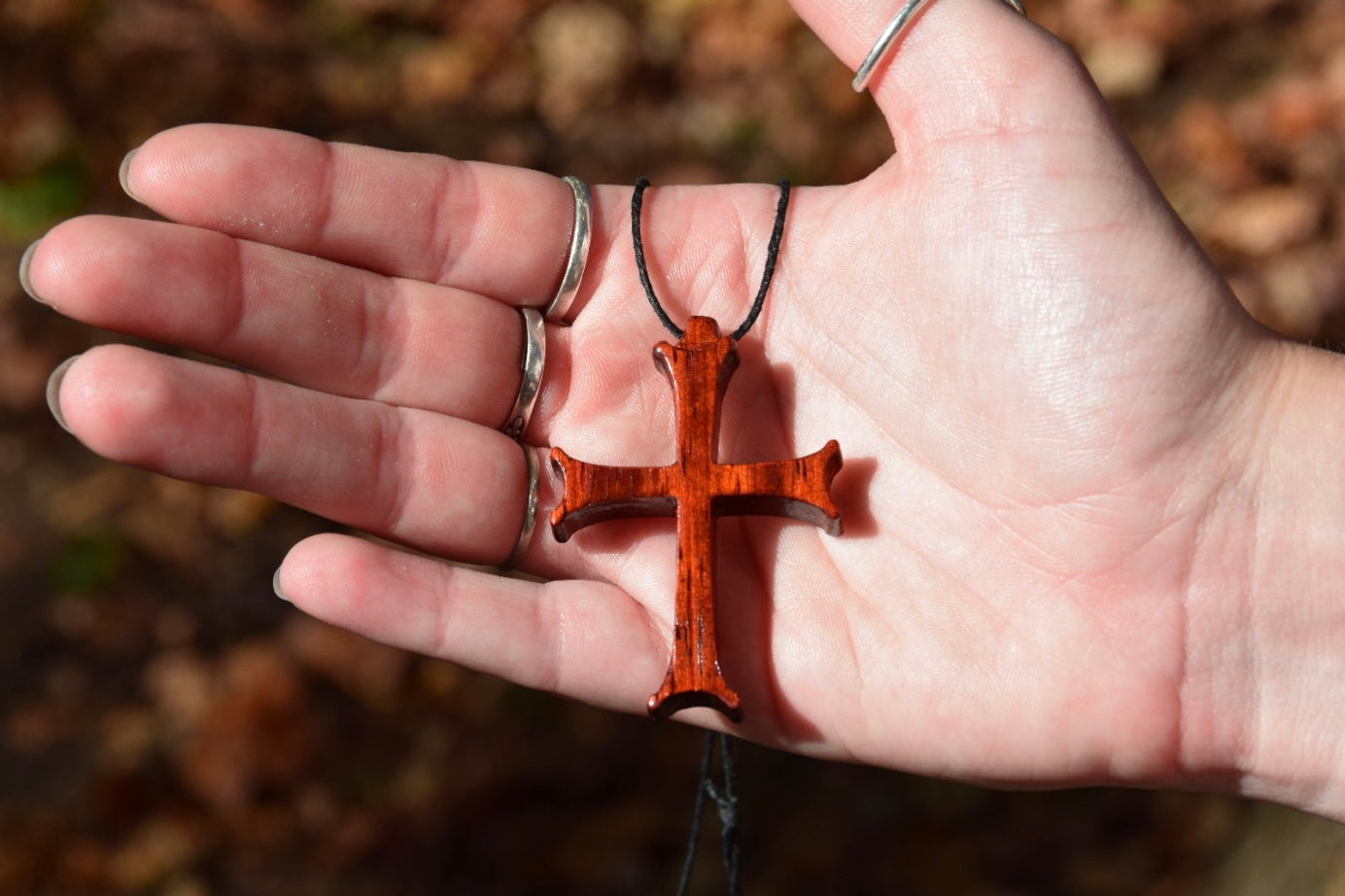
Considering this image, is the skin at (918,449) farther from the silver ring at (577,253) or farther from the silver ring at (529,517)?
the silver ring at (577,253)

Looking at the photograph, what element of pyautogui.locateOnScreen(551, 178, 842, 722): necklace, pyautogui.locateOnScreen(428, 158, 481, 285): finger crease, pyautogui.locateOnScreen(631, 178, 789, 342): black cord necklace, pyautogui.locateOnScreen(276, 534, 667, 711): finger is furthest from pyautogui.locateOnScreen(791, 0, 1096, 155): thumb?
pyautogui.locateOnScreen(276, 534, 667, 711): finger

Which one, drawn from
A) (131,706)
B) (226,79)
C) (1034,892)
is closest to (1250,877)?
(1034,892)

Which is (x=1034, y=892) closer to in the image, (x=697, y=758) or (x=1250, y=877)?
(x=1250, y=877)

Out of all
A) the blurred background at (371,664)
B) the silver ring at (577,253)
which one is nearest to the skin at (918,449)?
the silver ring at (577,253)

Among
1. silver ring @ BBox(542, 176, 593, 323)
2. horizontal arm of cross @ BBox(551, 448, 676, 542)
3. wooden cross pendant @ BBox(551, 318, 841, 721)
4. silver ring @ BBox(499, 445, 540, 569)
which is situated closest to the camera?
wooden cross pendant @ BBox(551, 318, 841, 721)

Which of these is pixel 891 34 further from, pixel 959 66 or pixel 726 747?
pixel 726 747

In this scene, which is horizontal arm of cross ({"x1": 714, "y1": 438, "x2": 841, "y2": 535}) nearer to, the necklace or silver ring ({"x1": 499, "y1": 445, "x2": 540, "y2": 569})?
the necklace

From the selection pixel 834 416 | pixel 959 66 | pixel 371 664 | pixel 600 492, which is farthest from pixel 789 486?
pixel 371 664
